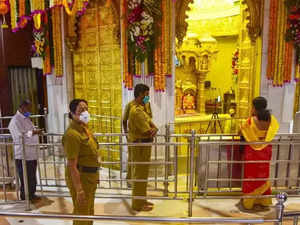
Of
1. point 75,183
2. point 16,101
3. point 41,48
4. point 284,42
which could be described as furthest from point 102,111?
point 284,42

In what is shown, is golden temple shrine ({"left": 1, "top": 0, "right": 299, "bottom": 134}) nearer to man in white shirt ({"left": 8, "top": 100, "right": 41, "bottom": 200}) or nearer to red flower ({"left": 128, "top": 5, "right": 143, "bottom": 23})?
red flower ({"left": 128, "top": 5, "right": 143, "bottom": 23})

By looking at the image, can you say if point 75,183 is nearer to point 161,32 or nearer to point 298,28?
point 161,32

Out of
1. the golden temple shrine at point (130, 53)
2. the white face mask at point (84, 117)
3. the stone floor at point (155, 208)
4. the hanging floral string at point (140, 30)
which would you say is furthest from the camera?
the golden temple shrine at point (130, 53)

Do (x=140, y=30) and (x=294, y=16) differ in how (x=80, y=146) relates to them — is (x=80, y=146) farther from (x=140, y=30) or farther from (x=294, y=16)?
(x=294, y=16)

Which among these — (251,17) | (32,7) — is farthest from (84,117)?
(251,17)

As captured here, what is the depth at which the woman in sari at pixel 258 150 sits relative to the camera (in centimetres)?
389

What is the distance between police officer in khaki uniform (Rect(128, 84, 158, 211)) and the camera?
3887 millimetres

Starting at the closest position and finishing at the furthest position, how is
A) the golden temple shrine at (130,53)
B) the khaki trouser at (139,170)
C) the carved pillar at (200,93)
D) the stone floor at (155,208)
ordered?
the stone floor at (155,208)
the khaki trouser at (139,170)
the golden temple shrine at (130,53)
the carved pillar at (200,93)

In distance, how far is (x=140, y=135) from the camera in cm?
404

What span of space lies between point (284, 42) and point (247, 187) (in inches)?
143

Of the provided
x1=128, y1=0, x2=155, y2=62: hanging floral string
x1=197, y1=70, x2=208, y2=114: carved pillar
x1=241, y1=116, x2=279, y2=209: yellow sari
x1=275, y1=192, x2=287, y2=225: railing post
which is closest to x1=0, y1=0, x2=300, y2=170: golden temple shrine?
x1=128, y1=0, x2=155, y2=62: hanging floral string

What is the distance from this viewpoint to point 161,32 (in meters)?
5.64

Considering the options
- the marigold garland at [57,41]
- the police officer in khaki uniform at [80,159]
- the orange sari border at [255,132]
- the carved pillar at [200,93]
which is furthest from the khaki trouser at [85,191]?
the carved pillar at [200,93]

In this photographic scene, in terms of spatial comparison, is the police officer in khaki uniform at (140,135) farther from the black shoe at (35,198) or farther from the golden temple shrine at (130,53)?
the golden temple shrine at (130,53)
